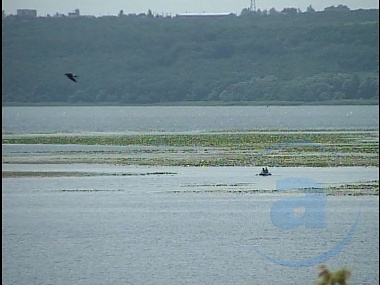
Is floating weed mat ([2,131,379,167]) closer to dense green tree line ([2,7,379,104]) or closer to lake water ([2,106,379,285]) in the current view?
lake water ([2,106,379,285])

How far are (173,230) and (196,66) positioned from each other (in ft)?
518

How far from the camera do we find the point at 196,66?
186375 mm

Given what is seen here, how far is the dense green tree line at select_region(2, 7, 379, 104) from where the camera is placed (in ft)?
573

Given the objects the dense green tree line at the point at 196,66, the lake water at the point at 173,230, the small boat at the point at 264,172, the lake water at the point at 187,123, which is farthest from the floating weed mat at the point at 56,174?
the dense green tree line at the point at 196,66

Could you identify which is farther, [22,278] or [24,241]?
[24,241]

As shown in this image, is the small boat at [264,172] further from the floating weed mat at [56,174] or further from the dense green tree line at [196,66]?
the dense green tree line at [196,66]

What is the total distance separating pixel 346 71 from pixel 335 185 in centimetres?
13867

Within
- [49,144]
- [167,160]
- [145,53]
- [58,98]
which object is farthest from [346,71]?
[167,160]

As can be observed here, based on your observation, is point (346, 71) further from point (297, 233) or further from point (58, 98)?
point (297, 233)

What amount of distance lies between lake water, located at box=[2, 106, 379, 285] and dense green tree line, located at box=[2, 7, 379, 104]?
127m

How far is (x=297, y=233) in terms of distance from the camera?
28297 millimetres

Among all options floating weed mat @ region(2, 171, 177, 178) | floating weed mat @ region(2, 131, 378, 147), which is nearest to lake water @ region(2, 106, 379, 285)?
floating weed mat @ region(2, 171, 177, 178)

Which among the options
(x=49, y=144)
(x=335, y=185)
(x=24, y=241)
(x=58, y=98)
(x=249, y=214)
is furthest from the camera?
(x=58, y=98)

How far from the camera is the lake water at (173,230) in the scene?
2342 centimetres
